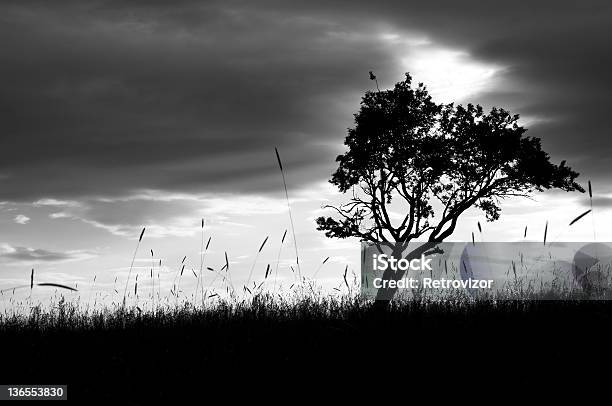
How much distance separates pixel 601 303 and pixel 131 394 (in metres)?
7.61

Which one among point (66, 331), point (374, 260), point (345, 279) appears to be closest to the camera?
point (66, 331)

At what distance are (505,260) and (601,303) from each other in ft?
7.83

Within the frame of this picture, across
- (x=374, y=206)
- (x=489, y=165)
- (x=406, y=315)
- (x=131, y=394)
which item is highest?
(x=489, y=165)

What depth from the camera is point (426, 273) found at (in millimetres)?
12180

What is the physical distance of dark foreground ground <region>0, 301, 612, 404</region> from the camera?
19.8ft

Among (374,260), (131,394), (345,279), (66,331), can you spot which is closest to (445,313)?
(345,279)

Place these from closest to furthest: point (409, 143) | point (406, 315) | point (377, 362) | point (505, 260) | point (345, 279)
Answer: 1. point (377, 362)
2. point (406, 315)
3. point (345, 279)
4. point (505, 260)
5. point (409, 143)

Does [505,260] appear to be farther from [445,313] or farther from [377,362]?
[377,362]

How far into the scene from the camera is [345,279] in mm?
11281

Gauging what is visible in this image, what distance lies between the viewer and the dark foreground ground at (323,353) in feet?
19.8

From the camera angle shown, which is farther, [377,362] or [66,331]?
[66,331]

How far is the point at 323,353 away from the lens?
6.92 metres

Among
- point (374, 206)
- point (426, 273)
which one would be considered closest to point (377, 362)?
point (426, 273)

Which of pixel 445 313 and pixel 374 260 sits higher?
pixel 374 260
